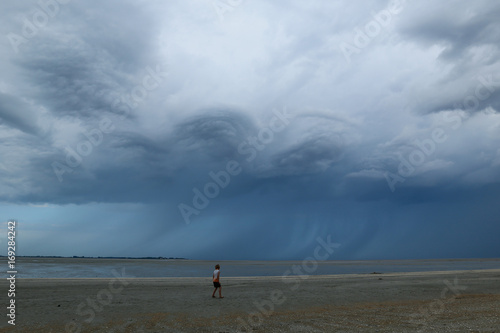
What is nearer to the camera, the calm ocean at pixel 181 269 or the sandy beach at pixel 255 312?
the sandy beach at pixel 255 312

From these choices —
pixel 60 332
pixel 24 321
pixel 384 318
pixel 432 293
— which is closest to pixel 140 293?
pixel 24 321

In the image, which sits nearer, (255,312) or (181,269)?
(255,312)

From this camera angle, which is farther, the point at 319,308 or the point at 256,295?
the point at 256,295

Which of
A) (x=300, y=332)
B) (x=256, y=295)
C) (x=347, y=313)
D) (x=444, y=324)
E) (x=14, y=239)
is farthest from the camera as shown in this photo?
(x=256, y=295)

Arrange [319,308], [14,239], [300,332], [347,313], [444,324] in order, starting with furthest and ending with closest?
[319,308] < [347,313] < [14,239] < [444,324] < [300,332]

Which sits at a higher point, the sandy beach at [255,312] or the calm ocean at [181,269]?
the sandy beach at [255,312]

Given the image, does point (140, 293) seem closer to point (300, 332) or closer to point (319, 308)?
point (319, 308)

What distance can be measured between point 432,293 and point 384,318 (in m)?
15.0

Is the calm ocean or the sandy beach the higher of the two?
the sandy beach

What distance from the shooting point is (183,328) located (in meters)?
16.3

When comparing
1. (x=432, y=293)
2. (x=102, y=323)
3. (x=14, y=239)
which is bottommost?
(x=432, y=293)

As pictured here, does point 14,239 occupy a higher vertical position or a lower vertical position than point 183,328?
higher

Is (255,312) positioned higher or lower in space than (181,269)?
higher

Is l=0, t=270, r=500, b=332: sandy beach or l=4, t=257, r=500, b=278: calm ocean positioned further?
l=4, t=257, r=500, b=278: calm ocean
